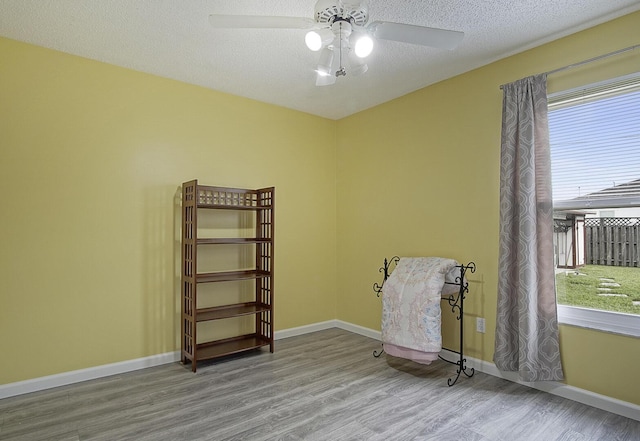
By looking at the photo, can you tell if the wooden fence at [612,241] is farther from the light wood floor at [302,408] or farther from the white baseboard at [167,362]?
the light wood floor at [302,408]

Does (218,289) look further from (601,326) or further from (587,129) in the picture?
(587,129)

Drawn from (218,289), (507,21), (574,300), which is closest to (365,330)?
(218,289)

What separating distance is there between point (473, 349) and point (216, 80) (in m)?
3.39

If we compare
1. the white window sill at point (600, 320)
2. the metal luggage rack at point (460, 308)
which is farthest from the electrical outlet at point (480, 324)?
the white window sill at point (600, 320)

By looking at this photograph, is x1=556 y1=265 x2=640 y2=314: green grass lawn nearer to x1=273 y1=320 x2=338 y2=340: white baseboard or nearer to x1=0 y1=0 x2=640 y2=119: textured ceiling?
x1=0 y1=0 x2=640 y2=119: textured ceiling

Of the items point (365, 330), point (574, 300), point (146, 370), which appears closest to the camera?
point (574, 300)

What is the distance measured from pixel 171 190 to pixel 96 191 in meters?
0.61

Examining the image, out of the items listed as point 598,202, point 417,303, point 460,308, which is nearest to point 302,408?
point 417,303

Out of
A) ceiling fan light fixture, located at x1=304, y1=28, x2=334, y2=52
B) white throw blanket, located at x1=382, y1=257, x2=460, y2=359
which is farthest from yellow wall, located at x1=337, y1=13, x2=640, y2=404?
ceiling fan light fixture, located at x1=304, y1=28, x2=334, y2=52

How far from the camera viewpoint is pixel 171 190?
11.1 ft

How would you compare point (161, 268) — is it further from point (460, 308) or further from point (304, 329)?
point (460, 308)

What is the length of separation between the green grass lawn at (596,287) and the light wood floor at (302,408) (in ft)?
2.30

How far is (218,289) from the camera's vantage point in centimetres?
363

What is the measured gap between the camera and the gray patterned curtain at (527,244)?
263 cm
